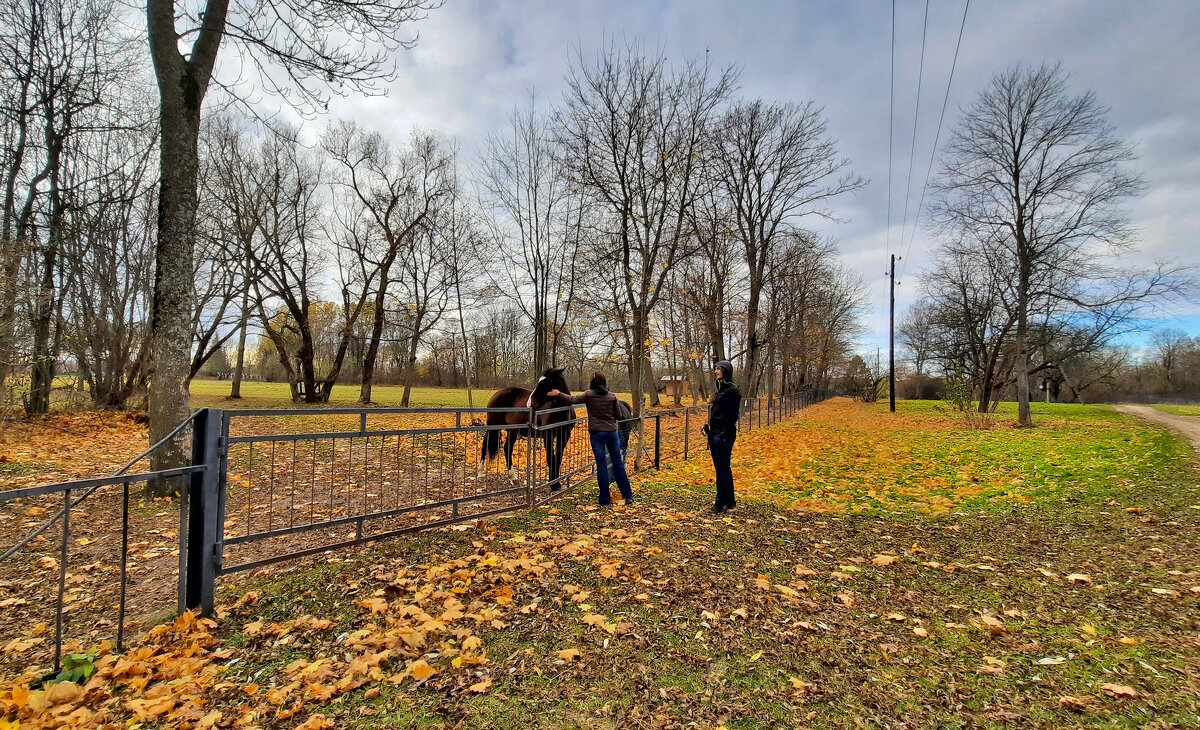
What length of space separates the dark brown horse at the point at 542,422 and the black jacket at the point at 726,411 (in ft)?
7.24

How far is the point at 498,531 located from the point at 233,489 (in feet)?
14.4

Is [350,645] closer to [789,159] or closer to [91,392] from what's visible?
[91,392]

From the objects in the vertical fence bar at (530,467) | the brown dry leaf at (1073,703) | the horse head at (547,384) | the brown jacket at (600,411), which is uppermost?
the horse head at (547,384)

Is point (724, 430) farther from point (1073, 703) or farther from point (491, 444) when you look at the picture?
point (1073, 703)

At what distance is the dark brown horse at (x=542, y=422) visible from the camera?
24.1 ft

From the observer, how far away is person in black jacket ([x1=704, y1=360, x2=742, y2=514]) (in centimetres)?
684

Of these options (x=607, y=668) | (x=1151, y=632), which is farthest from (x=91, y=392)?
(x=1151, y=632)

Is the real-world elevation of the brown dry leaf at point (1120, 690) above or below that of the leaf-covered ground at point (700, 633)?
above

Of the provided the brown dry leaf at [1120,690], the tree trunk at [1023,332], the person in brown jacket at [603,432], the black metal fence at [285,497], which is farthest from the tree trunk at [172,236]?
the tree trunk at [1023,332]

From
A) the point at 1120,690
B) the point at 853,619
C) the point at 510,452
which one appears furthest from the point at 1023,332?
the point at 1120,690

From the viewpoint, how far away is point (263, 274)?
26.9 m

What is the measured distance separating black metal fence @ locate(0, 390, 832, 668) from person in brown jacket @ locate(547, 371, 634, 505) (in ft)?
1.39

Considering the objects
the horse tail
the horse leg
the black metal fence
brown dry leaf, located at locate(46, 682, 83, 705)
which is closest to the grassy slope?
the black metal fence

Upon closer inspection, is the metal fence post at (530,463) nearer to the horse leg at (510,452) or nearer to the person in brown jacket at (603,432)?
the horse leg at (510,452)
